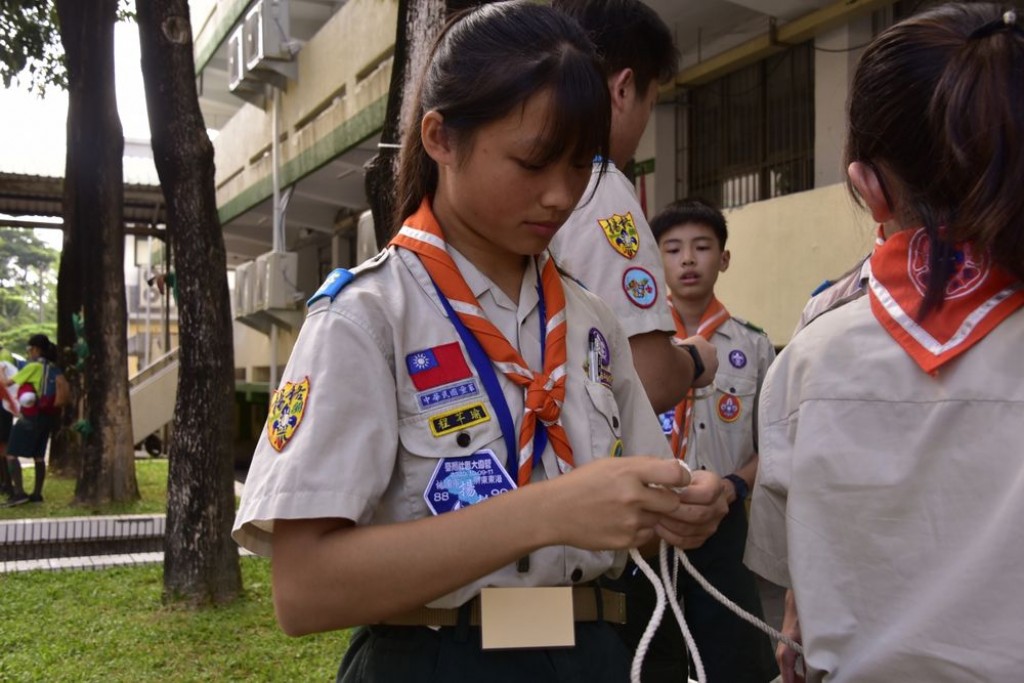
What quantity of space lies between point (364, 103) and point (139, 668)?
367 inches

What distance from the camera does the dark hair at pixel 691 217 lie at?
376 cm

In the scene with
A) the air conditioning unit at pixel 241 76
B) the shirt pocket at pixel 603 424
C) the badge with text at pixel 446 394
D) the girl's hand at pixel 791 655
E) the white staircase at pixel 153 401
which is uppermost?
the air conditioning unit at pixel 241 76

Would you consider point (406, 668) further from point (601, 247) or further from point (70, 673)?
point (70, 673)

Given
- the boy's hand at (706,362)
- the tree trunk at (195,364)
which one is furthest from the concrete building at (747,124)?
the tree trunk at (195,364)

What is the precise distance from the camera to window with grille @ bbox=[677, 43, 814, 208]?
8.11 m

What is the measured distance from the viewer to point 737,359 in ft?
11.9

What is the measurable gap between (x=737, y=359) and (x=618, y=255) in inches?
65.9

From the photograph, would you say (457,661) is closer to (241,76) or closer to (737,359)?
(737,359)

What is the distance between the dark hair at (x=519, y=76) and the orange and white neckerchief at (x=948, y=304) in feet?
1.38

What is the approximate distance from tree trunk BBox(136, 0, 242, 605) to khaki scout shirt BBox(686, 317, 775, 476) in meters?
3.19

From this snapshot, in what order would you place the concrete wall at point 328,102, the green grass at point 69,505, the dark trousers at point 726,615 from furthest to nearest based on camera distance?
1. the concrete wall at point 328,102
2. the green grass at point 69,505
3. the dark trousers at point 726,615

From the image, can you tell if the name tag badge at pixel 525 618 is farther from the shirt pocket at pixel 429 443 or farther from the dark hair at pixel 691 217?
the dark hair at pixel 691 217

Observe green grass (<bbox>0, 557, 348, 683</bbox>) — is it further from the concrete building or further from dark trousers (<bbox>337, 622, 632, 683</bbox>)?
dark trousers (<bbox>337, 622, 632, 683</bbox>)

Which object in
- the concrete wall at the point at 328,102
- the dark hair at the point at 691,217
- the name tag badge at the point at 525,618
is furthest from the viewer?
the concrete wall at the point at 328,102
